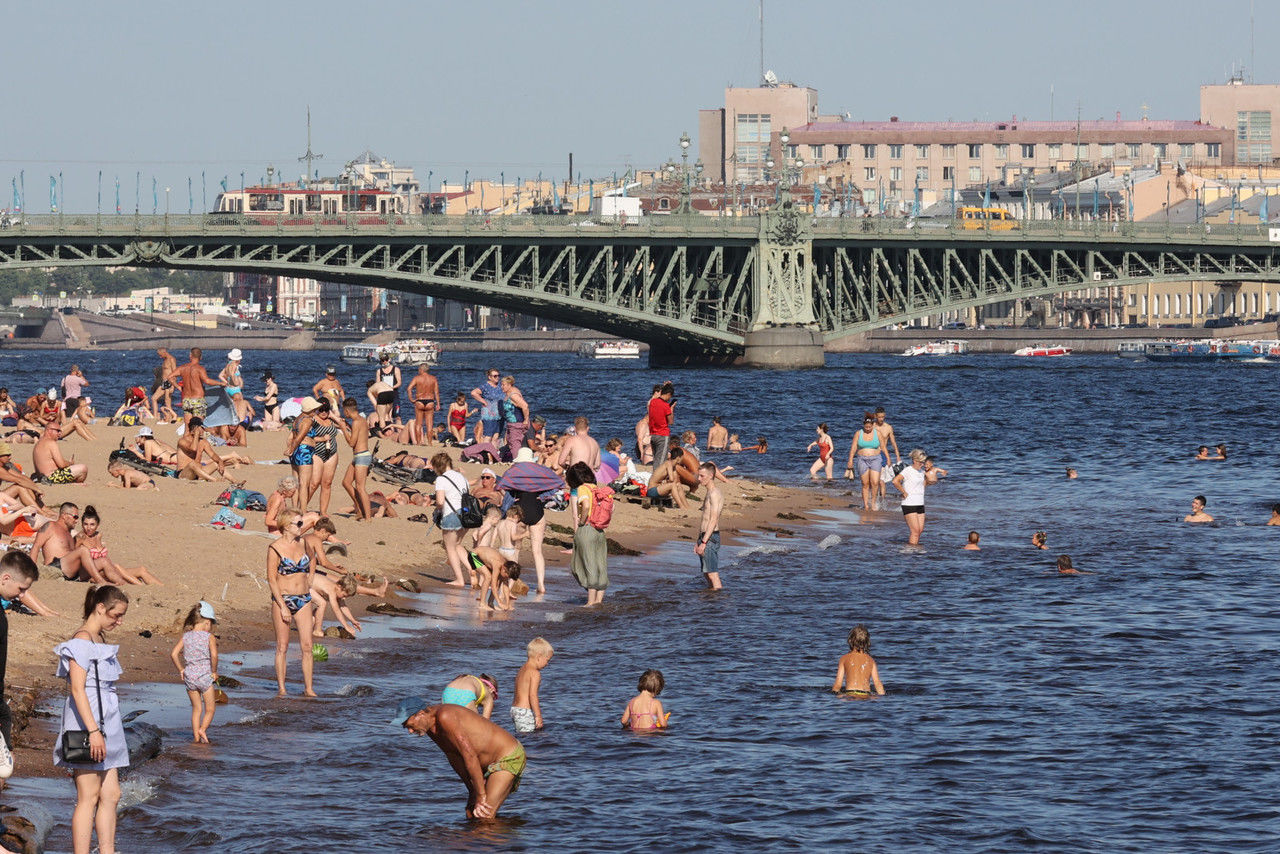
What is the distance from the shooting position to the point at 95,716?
1203cm

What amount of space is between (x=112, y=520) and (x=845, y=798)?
12.9m

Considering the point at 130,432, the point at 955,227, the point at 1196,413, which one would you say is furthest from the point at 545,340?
the point at 130,432

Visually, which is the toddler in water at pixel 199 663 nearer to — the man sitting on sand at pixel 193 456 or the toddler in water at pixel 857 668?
the toddler in water at pixel 857 668

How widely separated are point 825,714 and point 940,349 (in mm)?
138426

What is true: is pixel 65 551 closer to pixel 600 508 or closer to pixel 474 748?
pixel 600 508

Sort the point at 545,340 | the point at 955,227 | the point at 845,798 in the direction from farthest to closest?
the point at 545,340 → the point at 955,227 → the point at 845,798

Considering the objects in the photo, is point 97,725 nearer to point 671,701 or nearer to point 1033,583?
point 671,701

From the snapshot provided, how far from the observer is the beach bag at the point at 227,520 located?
26078 millimetres

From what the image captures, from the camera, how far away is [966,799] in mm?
15906

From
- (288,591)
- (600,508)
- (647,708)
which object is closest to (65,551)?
(288,591)

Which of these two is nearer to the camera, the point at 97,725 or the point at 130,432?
the point at 97,725

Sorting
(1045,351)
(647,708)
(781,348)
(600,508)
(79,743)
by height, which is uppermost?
(781,348)

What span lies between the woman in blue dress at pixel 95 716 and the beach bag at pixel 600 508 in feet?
38.8

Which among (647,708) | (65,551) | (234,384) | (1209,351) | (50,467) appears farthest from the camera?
(1209,351)
